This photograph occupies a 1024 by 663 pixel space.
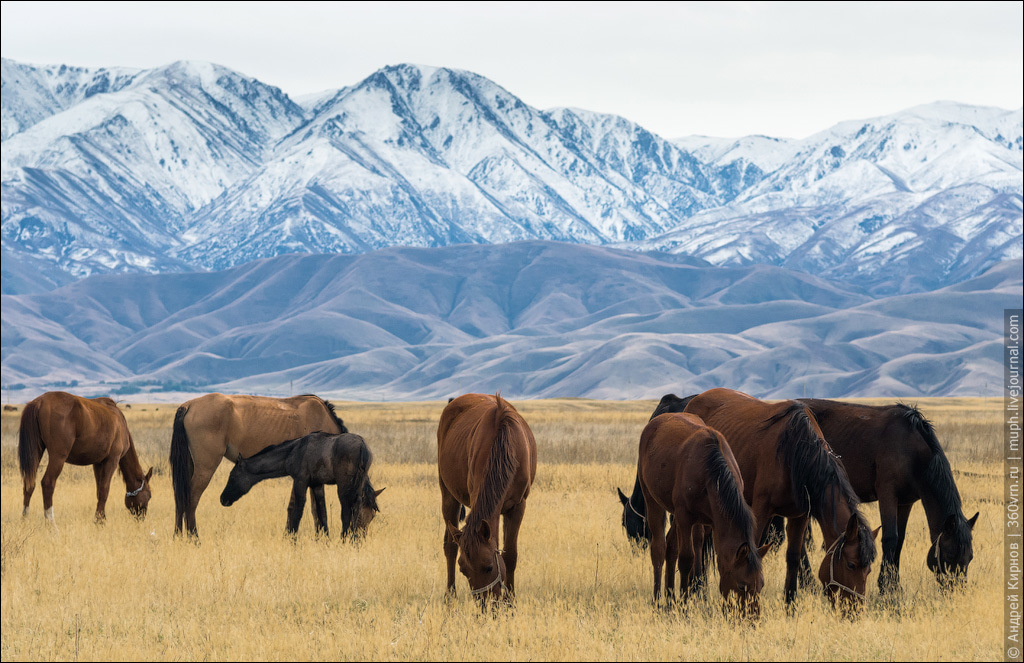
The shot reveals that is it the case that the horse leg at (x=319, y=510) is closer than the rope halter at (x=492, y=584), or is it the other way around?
the rope halter at (x=492, y=584)

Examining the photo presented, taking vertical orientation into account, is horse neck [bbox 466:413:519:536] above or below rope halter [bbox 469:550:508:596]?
above

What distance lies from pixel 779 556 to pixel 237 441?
9.20m

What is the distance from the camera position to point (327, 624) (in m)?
11.2

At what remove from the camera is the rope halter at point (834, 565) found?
10.3 metres

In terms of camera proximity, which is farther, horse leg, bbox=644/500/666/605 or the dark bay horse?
the dark bay horse

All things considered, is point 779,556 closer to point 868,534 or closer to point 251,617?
point 868,534

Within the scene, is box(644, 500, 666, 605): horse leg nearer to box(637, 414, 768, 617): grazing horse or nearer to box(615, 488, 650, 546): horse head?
box(637, 414, 768, 617): grazing horse

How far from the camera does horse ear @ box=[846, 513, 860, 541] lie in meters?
10.0

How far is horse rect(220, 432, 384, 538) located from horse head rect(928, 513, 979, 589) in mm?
8015

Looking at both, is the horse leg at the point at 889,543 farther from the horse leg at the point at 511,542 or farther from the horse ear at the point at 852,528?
the horse leg at the point at 511,542

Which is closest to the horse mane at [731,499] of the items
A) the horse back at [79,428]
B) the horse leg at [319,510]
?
the horse leg at [319,510]

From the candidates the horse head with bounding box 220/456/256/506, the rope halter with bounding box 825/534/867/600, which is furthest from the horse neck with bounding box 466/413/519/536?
the horse head with bounding box 220/456/256/506

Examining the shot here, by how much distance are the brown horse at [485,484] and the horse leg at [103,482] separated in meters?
8.00

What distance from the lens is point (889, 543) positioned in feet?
39.2
